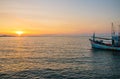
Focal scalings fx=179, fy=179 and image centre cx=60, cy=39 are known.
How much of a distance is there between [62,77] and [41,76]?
3.05m

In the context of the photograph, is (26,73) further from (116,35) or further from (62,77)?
(116,35)

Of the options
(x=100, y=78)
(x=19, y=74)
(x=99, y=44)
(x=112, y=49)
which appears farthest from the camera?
(x=99, y=44)

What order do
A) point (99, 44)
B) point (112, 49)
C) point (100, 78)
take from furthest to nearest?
point (99, 44)
point (112, 49)
point (100, 78)

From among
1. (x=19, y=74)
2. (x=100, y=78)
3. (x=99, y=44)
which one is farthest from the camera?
(x=99, y=44)

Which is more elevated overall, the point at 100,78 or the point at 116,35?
the point at 116,35

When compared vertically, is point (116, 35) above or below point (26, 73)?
above

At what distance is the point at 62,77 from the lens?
83.4ft

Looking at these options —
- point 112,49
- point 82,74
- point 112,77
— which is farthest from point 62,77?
point 112,49

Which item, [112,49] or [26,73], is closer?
[26,73]

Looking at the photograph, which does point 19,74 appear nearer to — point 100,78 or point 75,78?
point 75,78

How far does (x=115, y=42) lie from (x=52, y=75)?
48248 millimetres

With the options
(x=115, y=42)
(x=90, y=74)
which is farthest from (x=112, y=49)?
(x=90, y=74)

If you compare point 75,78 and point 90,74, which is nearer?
point 75,78

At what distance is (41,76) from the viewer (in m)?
25.8
